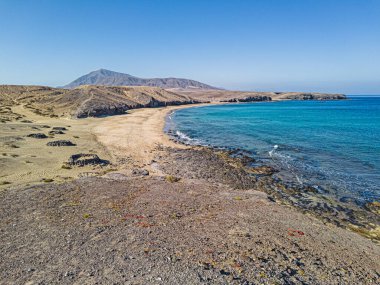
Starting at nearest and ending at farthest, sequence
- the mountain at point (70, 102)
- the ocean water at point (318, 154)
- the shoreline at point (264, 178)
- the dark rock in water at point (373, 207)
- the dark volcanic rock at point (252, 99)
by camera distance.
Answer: the shoreline at point (264, 178) < the dark rock in water at point (373, 207) < the ocean water at point (318, 154) < the mountain at point (70, 102) < the dark volcanic rock at point (252, 99)

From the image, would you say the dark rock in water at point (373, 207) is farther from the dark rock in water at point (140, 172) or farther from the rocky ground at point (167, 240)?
the dark rock in water at point (140, 172)

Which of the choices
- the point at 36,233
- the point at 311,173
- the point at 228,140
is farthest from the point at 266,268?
the point at 228,140

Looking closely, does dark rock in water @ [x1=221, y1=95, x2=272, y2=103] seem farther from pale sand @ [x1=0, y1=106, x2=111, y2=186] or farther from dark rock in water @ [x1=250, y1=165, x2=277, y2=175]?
dark rock in water @ [x1=250, y1=165, x2=277, y2=175]

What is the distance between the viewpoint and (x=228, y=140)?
140 feet

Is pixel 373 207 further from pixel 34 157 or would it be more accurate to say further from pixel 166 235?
pixel 34 157

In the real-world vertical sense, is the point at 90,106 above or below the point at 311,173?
above

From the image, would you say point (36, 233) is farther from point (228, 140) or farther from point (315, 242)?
point (228, 140)

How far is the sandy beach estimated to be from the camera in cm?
1009

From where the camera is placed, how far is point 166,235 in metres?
12.9

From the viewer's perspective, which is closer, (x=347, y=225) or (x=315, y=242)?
(x=315, y=242)

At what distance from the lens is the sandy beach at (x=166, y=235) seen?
10.1 metres

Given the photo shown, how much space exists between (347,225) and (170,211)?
10.1m

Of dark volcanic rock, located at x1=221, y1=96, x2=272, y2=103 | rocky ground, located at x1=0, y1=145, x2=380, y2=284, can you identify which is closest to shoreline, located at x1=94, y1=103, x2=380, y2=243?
rocky ground, located at x1=0, y1=145, x2=380, y2=284

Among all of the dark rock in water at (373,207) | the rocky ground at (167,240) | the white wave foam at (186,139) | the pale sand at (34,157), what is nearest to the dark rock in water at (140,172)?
the pale sand at (34,157)
